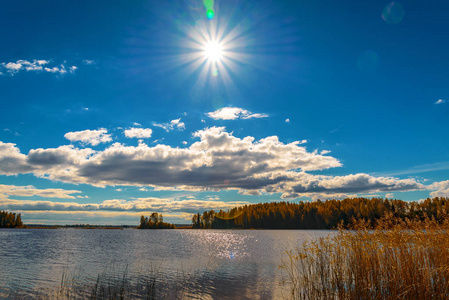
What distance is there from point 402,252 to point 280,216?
190m

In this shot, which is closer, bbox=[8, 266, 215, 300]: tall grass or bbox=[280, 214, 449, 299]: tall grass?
bbox=[280, 214, 449, 299]: tall grass

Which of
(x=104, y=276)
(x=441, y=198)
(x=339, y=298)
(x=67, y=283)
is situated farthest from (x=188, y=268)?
(x=441, y=198)

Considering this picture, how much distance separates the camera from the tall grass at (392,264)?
13055mm

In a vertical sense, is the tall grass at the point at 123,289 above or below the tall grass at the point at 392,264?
below

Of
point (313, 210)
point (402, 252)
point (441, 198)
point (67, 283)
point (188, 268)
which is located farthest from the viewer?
point (313, 210)

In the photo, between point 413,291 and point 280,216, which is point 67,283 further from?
Result: point 280,216

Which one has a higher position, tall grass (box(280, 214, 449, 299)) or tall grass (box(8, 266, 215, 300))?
tall grass (box(280, 214, 449, 299))

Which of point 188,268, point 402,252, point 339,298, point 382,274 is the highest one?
point 402,252

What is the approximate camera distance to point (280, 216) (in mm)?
196500

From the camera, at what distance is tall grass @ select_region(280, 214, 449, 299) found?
514 inches

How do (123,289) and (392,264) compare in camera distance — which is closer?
(392,264)

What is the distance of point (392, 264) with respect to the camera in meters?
14.0

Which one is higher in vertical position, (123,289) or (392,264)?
(392,264)

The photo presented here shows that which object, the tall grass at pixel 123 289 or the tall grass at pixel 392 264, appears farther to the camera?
the tall grass at pixel 123 289
